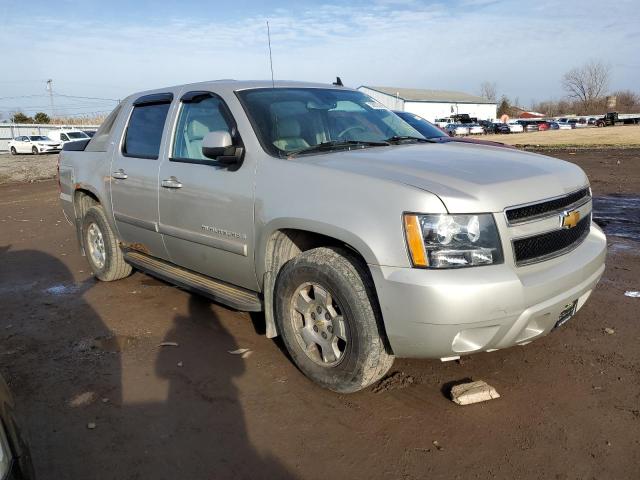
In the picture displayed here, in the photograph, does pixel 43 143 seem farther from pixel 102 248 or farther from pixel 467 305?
pixel 467 305

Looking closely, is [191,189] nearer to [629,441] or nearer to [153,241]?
[153,241]

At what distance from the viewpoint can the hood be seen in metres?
2.68

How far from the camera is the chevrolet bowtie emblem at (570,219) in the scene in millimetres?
2992

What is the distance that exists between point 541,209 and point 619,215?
6.48m

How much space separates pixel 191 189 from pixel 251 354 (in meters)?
1.30

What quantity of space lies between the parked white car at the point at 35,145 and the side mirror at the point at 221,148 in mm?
38471

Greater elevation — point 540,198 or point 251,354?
point 540,198

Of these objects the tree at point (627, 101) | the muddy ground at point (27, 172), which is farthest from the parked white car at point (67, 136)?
the tree at point (627, 101)

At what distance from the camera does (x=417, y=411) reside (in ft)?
9.90

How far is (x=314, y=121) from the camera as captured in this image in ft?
12.7

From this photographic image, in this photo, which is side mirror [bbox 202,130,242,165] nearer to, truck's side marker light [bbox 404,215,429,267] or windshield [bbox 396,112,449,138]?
truck's side marker light [bbox 404,215,429,267]

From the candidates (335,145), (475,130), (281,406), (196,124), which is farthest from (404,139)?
(475,130)

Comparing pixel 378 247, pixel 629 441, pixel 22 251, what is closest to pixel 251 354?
pixel 378 247

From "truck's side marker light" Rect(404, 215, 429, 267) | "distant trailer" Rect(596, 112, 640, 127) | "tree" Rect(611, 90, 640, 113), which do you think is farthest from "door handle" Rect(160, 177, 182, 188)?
"tree" Rect(611, 90, 640, 113)
